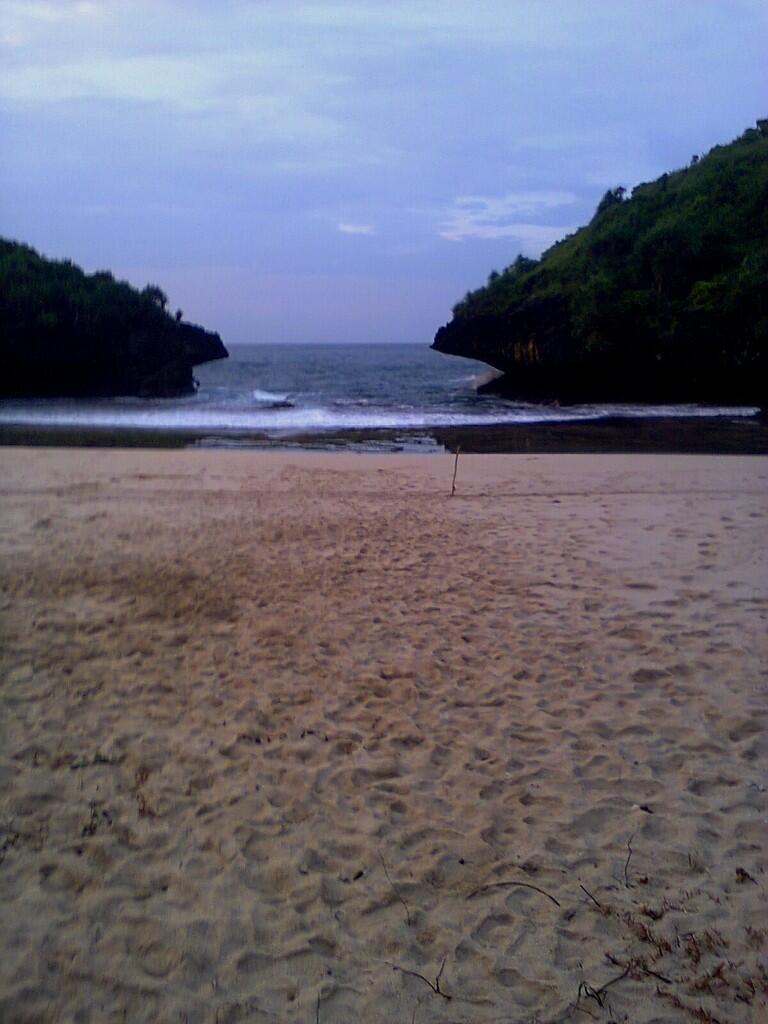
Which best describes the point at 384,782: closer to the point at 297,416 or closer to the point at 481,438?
the point at 481,438

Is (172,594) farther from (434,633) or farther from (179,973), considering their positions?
(179,973)

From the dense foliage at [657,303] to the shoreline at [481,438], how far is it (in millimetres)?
6155

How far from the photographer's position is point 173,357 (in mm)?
35312

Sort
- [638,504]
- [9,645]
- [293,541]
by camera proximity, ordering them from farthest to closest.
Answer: [638,504]
[293,541]
[9,645]

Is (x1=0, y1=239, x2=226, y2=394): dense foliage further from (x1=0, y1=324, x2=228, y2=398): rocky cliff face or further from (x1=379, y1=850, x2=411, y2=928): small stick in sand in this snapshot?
(x1=379, y1=850, x2=411, y2=928): small stick in sand

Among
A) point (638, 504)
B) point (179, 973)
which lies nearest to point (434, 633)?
point (179, 973)

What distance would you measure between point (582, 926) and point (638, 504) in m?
7.40

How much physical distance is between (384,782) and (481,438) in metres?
15.4

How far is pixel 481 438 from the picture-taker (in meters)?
18.7

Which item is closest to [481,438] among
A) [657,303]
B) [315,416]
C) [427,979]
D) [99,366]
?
[315,416]

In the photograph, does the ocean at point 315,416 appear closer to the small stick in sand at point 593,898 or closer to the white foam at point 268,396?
the white foam at point 268,396

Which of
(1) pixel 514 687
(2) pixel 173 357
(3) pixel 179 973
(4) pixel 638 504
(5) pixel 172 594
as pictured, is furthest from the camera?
(2) pixel 173 357

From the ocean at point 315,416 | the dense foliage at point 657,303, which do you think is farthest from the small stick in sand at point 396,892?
the dense foliage at point 657,303

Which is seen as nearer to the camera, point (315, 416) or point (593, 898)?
point (593, 898)
